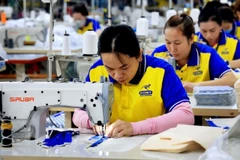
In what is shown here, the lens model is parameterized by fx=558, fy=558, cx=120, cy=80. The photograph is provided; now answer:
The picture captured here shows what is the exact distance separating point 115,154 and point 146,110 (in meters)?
0.63

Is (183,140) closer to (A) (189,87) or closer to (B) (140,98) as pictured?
(B) (140,98)

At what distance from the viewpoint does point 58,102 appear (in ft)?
8.36

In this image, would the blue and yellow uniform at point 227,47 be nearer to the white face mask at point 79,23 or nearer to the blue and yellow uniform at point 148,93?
the blue and yellow uniform at point 148,93

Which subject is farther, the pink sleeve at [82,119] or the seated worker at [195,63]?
the seated worker at [195,63]

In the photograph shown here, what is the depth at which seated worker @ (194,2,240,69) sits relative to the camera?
184 inches

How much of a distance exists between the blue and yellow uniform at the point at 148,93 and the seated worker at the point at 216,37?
1878mm

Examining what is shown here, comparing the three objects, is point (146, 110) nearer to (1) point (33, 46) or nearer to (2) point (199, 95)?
(2) point (199, 95)

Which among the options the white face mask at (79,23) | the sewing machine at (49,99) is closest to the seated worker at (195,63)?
the sewing machine at (49,99)

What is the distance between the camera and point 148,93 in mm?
2885

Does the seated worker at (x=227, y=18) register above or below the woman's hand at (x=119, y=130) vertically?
above

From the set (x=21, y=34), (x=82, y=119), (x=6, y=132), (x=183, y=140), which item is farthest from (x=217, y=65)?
(x=21, y=34)

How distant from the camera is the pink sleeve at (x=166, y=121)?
8.79ft

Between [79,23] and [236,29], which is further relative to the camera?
[79,23]

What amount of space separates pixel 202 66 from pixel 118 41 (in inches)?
60.3
